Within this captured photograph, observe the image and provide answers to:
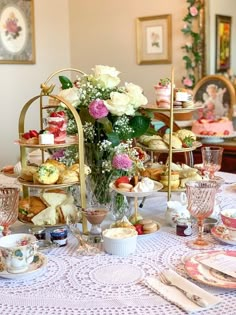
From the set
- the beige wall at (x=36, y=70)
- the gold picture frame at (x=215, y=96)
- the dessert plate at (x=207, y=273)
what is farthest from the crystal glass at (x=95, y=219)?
the beige wall at (x=36, y=70)

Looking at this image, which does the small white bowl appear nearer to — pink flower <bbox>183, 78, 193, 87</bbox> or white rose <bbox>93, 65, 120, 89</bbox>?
white rose <bbox>93, 65, 120, 89</bbox>

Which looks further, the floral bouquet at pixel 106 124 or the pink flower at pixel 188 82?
the pink flower at pixel 188 82

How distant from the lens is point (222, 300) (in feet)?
3.52

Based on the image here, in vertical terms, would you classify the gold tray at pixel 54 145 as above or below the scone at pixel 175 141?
above

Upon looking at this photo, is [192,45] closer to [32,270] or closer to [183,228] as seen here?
[183,228]

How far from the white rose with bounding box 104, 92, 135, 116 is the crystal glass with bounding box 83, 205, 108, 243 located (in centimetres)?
35

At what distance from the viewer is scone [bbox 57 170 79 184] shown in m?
1.47

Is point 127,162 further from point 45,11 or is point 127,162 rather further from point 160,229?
point 45,11

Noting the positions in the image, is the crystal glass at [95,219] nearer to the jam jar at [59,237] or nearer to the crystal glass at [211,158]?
the jam jar at [59,237]

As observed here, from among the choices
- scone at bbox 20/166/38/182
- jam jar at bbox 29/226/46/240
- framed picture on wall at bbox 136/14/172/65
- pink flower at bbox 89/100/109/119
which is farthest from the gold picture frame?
jam jar at bbox 29/226/46/240

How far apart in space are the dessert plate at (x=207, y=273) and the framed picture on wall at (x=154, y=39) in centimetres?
270

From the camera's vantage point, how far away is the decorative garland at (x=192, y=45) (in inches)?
138

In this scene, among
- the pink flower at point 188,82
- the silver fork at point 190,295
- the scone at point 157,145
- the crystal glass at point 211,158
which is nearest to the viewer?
the silver fork at point 190,295

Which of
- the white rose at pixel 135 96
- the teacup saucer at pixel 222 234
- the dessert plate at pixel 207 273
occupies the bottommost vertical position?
the dessert plate at pixel 207 273
